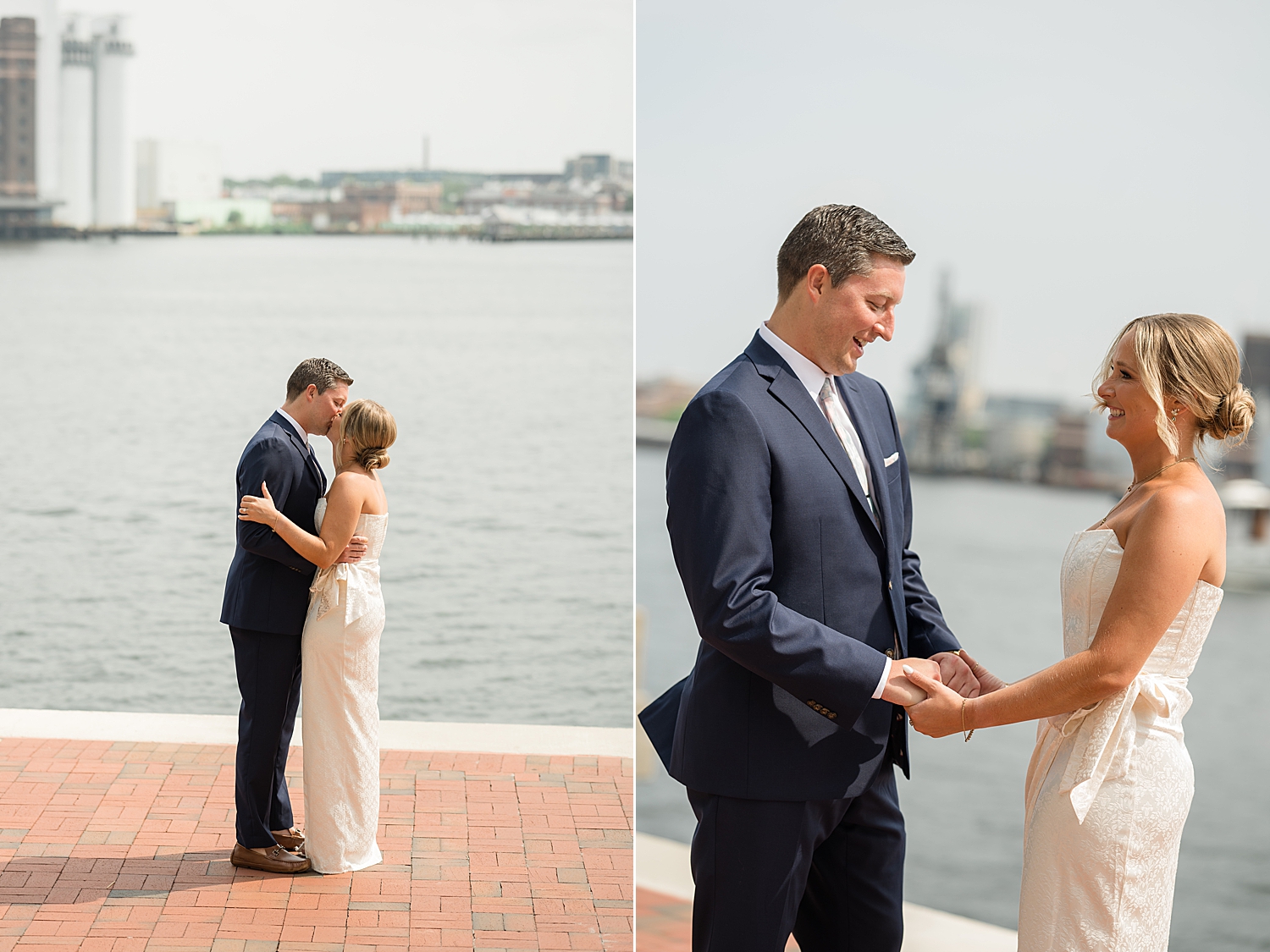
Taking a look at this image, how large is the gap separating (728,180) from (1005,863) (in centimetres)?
4264

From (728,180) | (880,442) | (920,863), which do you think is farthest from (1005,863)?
(728,180)

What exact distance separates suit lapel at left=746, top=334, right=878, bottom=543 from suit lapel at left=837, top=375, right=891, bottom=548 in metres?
0.07

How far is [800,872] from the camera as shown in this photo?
220 centimetres

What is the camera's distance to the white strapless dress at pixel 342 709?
3877mm

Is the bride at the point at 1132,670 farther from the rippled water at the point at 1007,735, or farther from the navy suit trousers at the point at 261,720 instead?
the rippled water at the point at 1007,735

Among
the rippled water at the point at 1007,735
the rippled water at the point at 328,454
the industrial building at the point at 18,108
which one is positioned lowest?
the rippled water at the point at 1007,735

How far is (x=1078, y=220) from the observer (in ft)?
244

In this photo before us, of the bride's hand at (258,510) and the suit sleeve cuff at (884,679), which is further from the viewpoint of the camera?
the bride's hand at (258,510)

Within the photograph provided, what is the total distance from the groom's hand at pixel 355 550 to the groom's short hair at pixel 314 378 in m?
0.45

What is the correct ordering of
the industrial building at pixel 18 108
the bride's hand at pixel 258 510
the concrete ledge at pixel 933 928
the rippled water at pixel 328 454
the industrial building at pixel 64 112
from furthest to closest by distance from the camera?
the industrial building at pixel 64 112, the industrial building at pixel 18 108, the rippled water at pixel 328 454, the bride's hand at pixel 258 510, the concrete ledge at pixel 933 928

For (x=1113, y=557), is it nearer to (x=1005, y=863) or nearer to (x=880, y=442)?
(x=880, y=442)

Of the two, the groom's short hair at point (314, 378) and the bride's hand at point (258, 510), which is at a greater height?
the groom's short hair at point (314, 378)

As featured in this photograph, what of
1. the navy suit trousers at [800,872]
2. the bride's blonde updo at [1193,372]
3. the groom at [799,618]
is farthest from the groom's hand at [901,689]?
the bride's blonde updo at [1193,372]

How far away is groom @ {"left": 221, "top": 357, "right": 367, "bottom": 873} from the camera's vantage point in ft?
12.5
